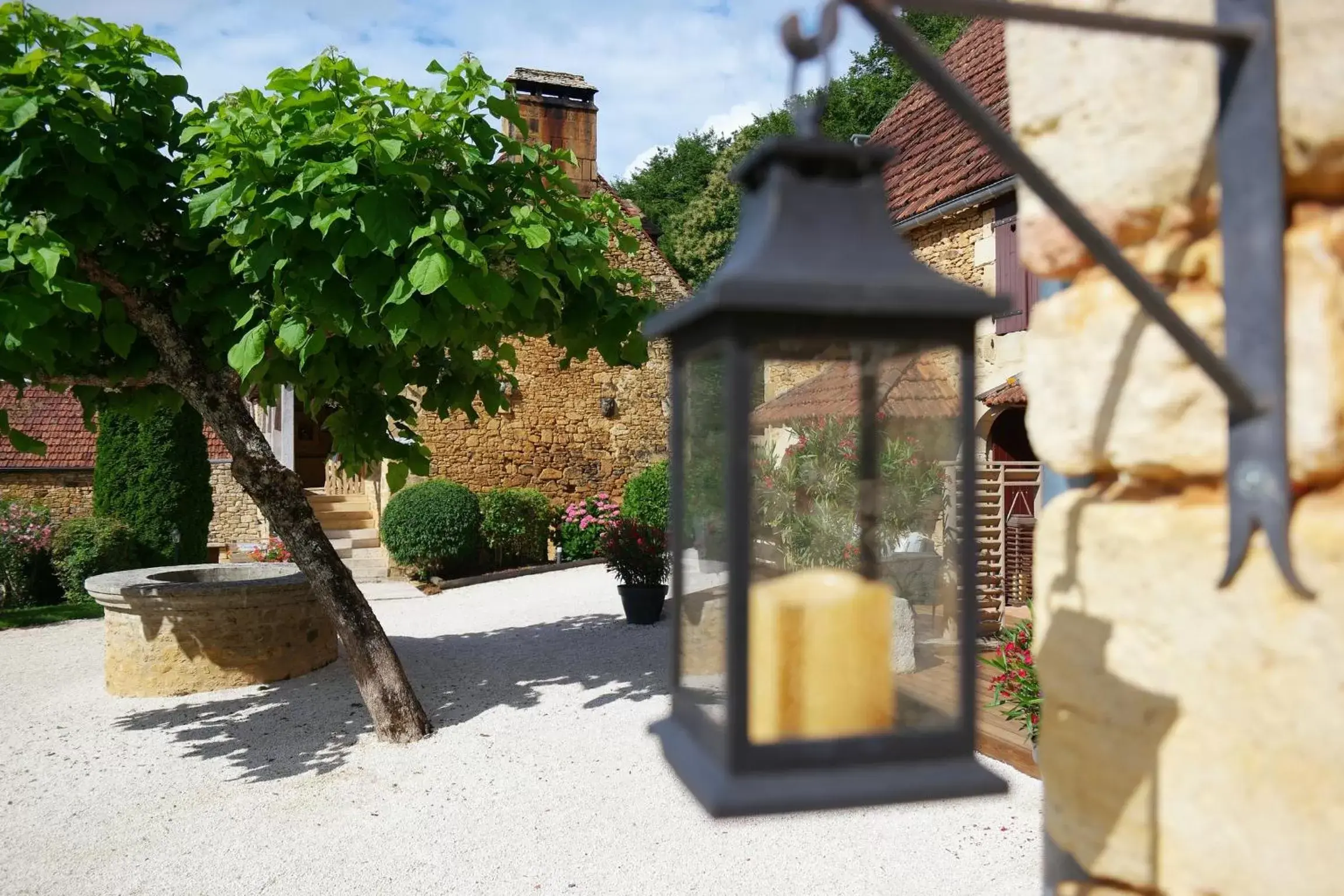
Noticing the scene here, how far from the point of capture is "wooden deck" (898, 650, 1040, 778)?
3.71ft

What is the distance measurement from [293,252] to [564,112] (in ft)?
34.6

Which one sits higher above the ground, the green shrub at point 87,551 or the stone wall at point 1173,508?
the stone wall at point 1173,508

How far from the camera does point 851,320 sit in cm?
103

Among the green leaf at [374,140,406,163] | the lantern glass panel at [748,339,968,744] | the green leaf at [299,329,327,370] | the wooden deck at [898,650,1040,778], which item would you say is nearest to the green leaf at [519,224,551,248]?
the green leaf at [374,140,406,163]

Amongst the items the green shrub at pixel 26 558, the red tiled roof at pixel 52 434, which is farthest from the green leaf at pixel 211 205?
the red tiled roof at pixel 52 434

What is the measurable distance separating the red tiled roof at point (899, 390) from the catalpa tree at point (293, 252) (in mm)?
2890

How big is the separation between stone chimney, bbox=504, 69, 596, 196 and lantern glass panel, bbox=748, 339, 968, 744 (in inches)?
513

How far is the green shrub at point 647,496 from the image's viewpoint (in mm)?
13117

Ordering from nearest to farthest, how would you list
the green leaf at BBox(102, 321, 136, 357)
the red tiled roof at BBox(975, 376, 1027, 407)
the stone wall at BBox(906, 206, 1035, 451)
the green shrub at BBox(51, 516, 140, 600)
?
the green leaf at BBox(102, 321, 136, 357) < the red tiled roof at BBox(975, 376, 1027, 407) < the stone wall at BBox(906, 206, 1035, 451) < the green shrub at BBox(51, 516, 140, 600)

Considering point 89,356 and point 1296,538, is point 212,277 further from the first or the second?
point 1296,538

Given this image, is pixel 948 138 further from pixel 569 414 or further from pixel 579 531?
pixel 569 414

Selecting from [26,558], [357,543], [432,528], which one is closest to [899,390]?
[432,528]

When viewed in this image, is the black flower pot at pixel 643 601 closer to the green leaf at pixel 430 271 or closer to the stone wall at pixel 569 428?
the green leaf at pixel 430 271

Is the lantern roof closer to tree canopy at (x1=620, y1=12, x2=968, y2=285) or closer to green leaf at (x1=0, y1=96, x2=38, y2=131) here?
green leaf at (x1=0, y1=96, x2=38, y2=131)
